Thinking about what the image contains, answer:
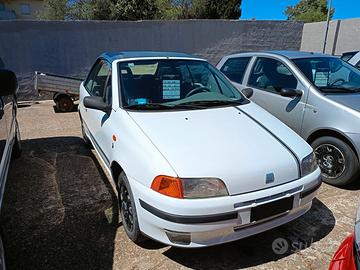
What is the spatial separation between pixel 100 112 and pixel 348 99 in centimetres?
296

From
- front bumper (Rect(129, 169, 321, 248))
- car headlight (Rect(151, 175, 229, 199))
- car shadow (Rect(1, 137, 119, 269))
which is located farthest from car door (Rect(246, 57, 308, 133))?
car shadow (Rect(1, 137, 119, 269))

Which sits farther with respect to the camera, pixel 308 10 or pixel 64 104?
pixel 308 10

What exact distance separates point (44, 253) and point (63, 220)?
1.64 feet

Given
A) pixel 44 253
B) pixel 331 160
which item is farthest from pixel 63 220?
pixel 331 160

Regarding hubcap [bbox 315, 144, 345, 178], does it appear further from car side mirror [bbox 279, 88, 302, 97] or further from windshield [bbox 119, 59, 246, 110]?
windshield [bbox 119, 59, 246, 110]

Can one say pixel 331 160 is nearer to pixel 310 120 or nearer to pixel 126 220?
pixel 310 120

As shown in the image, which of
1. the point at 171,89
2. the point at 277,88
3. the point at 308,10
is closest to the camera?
the point at 171,89

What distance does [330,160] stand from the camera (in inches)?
145

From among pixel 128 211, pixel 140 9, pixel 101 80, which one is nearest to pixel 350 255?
pixel 128 211

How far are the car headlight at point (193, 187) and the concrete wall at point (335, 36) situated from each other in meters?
12.7

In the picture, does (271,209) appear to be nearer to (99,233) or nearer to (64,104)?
(99,233)

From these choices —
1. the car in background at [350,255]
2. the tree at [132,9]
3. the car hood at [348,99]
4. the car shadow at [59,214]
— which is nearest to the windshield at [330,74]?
the car hood at [348,99]

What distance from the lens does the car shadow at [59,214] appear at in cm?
250

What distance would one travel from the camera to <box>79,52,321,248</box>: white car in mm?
2100
